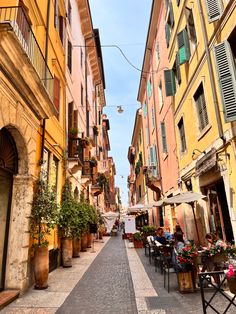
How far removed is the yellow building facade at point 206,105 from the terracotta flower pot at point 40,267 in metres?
5.04

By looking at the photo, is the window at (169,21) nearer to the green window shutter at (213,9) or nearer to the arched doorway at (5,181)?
the green window shutter at (213,9)

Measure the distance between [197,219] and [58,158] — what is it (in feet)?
20.5

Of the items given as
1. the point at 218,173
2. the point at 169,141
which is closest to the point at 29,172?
the point at 218,173

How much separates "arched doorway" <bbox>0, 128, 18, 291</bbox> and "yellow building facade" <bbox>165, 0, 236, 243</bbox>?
5.57m

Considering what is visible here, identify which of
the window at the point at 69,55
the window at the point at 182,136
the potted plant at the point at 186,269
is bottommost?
the potted plant at the point at 186,269

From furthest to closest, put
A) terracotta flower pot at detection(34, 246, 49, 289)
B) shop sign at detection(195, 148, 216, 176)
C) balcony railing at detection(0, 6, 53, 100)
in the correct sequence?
shop sign at detection(195, 148, 216, 176), terracotta flower pot at detection(34, 246, 49, 289), balcony railing at detection(0, 6, 53, 100)

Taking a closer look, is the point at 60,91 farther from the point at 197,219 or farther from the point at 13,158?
the point at 197,219

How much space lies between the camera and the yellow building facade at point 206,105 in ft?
22.1

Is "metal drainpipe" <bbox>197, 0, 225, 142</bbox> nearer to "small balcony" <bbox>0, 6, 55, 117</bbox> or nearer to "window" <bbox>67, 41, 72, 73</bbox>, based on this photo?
"small balcony" <bbox>0, 6, 55, 117</bbox>

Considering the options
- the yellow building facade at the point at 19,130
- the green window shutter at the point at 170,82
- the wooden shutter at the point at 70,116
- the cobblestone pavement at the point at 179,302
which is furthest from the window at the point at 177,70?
the cobblestone pavement at the point at 179,302

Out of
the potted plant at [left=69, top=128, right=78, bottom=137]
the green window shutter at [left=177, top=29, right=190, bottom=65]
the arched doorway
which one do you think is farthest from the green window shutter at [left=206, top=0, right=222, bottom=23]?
the potted plant at [left=69, top=128, right=78, bottom=137]

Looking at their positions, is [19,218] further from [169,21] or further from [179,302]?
[169,21]

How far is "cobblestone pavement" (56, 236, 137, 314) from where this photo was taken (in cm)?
458

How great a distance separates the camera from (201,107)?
9.40 m
